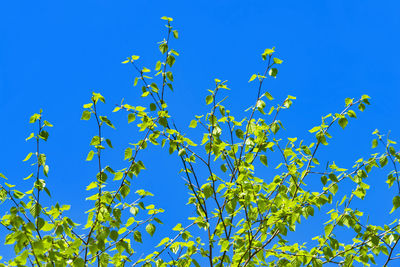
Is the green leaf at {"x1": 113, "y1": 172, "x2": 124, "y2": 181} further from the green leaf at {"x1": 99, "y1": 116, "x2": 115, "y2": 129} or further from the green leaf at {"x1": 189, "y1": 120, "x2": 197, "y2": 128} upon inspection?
the green leaf at {"x1": 189, "y1": 120, "x2": 197, "y2": 128}

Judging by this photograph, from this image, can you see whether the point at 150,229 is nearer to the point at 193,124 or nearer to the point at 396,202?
the point at 193,124

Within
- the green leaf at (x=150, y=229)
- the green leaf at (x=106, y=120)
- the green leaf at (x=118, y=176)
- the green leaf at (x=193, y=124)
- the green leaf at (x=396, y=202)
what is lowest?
the green leaf at (x=150, y=229)

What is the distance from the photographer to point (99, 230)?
190 inches

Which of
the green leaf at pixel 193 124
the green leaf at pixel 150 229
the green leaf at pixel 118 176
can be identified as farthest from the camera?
the green leaf at pixel 193 124

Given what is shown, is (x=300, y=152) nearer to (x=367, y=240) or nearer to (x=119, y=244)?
(x=367, y=240)

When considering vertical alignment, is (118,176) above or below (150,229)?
above

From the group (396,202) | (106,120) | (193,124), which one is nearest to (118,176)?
(106,120)

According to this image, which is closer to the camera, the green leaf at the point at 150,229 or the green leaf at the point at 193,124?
the green leaf at the point at 150,229

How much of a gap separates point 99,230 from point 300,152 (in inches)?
106

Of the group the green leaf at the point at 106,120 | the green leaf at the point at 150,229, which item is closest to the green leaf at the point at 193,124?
the green leaf at the point at 106,120

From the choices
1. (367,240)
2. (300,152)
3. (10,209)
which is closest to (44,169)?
(10,209)

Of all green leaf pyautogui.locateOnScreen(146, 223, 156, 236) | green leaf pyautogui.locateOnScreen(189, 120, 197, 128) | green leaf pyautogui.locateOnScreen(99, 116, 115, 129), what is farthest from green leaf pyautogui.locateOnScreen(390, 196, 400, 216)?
green leaf pyautogui.locateOnScreen(99, 116, 115, 129)

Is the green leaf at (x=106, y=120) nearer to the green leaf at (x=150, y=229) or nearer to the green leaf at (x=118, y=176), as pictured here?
the green leaf at (x=118, y=176)

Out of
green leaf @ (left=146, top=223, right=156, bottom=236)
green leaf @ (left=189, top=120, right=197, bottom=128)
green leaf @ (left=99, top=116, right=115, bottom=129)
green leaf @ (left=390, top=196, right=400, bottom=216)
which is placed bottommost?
green leaf @ (left=146, top=223, right=156, bottom=236)
